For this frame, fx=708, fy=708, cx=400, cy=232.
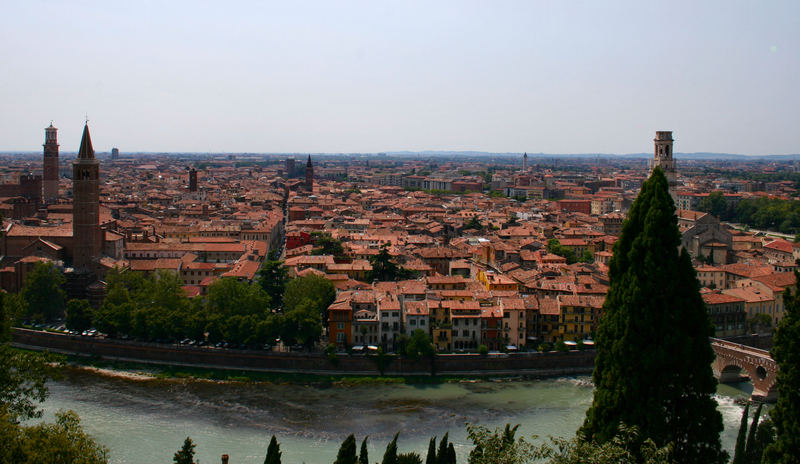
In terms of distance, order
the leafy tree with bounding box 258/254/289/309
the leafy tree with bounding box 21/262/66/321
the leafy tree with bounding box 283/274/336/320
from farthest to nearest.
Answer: the leafy tree with bounding box 258/254/289/309 < the leafy tree with bounding box 21/262/66/321 < the leafy tree with bounding box 283/274/336/320

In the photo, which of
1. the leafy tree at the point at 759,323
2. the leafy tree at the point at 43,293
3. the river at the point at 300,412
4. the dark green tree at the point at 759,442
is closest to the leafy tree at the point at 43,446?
the river at the point at 300,412

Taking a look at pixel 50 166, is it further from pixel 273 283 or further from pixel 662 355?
pixel 662 355

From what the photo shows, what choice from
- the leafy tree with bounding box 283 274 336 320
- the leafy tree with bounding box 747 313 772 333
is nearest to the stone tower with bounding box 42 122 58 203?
the leafy tree with bounding box 283 274 336 320

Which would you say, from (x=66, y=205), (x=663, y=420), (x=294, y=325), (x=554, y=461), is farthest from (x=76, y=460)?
(x=66, y=205)

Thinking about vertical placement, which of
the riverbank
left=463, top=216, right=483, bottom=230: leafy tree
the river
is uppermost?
left=463, top=216, right=483, bottom=230: leafy tree

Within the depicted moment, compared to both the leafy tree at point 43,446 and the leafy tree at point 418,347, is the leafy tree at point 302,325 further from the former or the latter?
the leafy tree at point 43,446

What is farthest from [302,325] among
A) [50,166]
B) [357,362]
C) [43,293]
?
[50,166]

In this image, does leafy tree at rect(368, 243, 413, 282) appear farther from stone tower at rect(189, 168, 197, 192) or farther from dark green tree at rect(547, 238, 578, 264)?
stone tower at rect(189, 168, 197, 192)
